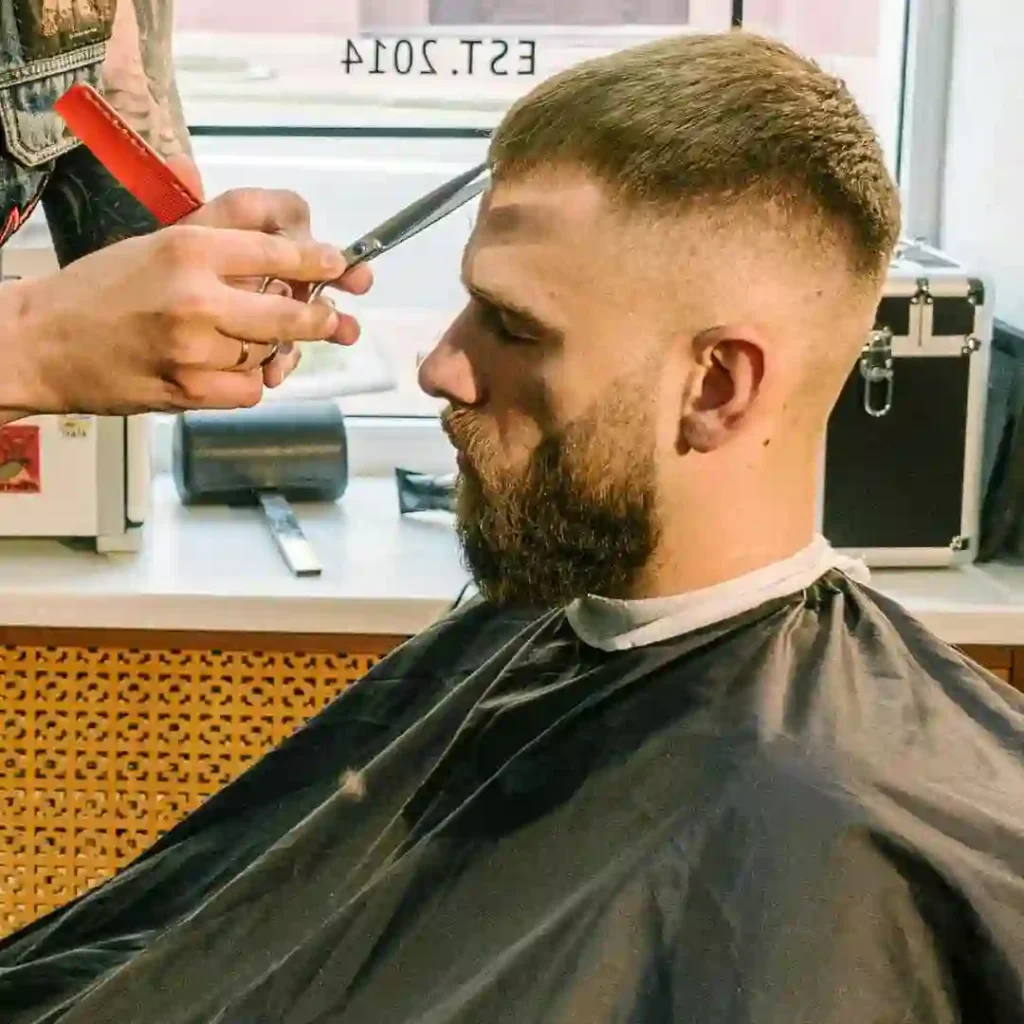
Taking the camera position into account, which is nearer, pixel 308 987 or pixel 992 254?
pixel 308 987

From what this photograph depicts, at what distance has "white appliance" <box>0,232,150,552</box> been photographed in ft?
7.27

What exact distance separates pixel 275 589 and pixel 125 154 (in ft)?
3.04

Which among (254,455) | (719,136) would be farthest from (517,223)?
(254,455)

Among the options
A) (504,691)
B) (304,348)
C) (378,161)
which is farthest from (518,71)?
(504,691)

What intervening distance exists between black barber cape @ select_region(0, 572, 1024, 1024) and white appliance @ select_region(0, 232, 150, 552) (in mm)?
723

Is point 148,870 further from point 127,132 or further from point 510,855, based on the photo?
point 127,132

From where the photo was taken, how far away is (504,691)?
1.50m

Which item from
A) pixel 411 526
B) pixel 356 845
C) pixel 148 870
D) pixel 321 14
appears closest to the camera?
pixel 356 845

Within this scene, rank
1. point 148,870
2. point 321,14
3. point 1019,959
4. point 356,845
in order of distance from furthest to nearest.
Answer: point 321,14
point 148,870
point 356,845
point 1019,959

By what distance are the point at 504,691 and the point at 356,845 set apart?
19 cm

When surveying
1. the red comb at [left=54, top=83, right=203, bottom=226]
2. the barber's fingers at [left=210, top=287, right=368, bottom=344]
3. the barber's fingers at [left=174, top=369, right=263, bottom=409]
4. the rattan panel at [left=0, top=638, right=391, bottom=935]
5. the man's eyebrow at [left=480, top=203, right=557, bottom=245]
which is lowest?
the rattan panel at [left=0, top=638, right=391, bottom=935]

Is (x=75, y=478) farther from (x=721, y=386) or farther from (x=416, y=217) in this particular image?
(x=721, y=386)

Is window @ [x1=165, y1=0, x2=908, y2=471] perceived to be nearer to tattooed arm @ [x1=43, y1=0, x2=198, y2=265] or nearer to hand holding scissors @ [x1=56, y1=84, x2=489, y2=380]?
Answer: tattooed arm @ [x1=43, y1=0, x2=198, y2=265]

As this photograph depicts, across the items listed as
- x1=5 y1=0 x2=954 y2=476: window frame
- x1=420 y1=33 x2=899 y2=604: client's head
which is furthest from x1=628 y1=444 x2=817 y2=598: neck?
x1=5 y1=0 x2=954 y2=476: window frame
